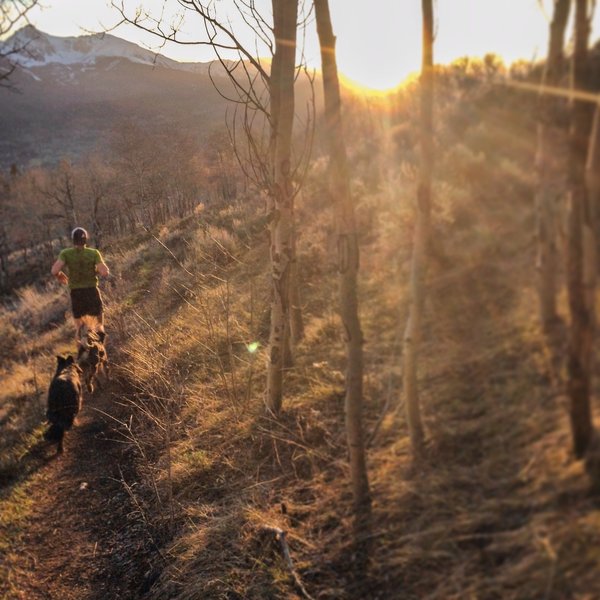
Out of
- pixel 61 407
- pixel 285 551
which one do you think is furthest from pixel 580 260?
pixel 61 407

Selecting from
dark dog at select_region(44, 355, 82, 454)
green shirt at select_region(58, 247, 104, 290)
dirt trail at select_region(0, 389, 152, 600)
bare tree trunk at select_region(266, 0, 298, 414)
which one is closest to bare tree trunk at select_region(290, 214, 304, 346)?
bare tree trunk at select_region(266, 0, 298, 414)

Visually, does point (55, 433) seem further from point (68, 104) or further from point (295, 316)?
point (68, 104)

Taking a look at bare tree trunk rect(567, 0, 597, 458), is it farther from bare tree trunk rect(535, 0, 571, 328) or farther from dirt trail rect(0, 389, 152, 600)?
dirt trail rect(0, 389, 152, 600)

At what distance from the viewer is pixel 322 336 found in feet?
18.4

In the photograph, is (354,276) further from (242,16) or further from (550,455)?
(242,16)

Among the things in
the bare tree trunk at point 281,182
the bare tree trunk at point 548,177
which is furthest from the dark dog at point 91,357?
the bare tree trunk at point 548,177

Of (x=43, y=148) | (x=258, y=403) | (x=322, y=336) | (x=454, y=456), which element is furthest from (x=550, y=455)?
(x=43, y=148)

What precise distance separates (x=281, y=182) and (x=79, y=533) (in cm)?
350

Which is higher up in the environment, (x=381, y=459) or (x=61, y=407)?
(x=381, y=459)

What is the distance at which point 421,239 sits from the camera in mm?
2547

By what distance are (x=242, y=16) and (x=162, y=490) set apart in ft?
13.6

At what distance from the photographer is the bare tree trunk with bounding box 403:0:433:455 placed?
2467 millimetres

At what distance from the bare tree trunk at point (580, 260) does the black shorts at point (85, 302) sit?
22.1 ft

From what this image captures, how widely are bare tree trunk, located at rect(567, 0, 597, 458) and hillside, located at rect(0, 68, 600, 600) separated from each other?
6 centimetres
